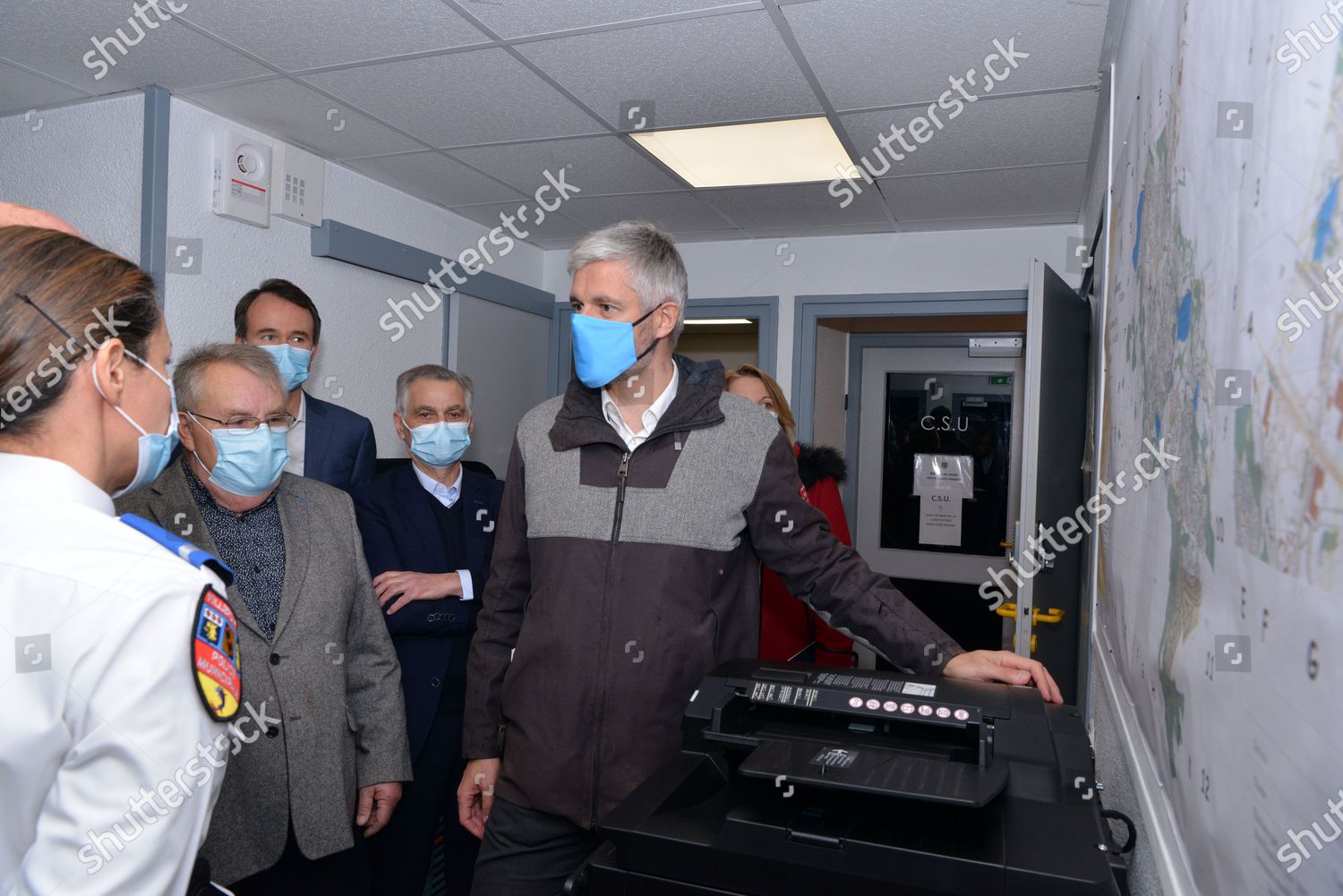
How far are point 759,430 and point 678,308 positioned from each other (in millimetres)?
278

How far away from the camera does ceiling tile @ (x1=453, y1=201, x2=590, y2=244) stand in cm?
382

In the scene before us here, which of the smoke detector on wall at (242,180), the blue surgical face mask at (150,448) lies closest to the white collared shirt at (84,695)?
the blue surgical face mask at (150,448)

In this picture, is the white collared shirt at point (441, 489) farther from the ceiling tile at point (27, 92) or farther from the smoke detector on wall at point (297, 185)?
the ceiling tile at point (27, 92)

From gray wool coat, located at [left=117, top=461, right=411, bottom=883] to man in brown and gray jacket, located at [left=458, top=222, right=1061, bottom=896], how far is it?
0.26 metres

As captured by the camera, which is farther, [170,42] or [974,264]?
[974,264]

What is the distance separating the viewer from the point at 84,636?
76 centimetres

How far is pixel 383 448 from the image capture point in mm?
3561

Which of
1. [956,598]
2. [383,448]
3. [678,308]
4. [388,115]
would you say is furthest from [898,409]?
[678,308]

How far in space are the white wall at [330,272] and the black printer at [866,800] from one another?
2.36m

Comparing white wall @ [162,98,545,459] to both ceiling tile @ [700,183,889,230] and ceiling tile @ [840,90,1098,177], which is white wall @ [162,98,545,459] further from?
ceiling tile @ [840,90,1098,177]

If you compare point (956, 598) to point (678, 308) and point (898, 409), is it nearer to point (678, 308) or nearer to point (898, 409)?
point (898, 409)

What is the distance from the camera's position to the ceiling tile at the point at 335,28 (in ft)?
6.85

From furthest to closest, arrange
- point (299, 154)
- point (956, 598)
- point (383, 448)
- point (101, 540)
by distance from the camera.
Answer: point (956, 598) → point (383, 448) → point (299, 154) → point (101, 540)

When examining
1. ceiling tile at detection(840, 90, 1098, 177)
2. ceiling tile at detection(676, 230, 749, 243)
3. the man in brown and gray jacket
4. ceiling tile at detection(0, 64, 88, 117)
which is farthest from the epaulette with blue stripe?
ceiling tile at detection(676, 230, 749, 243)
